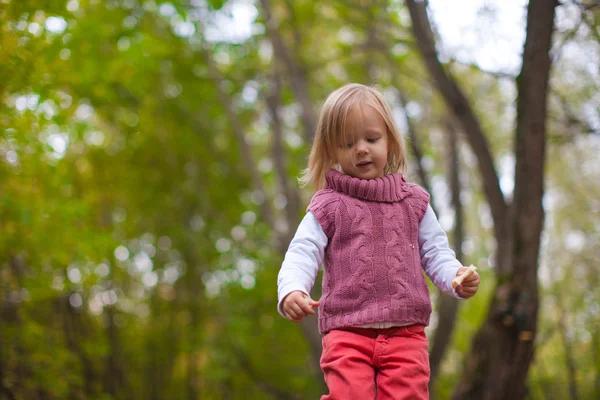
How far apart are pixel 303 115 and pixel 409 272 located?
5267 mm

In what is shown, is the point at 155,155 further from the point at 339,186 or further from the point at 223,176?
the point at 339,186

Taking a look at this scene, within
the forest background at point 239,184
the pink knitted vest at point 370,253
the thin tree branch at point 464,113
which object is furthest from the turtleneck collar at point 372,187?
the thin tree branch at point 464,113

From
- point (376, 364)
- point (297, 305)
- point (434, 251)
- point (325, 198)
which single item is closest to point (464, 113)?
point (434, 251)

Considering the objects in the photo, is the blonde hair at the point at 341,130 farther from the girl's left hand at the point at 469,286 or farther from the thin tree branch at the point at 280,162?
the thin tree branch at the point at 280,162

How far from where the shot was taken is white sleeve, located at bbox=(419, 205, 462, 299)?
2.27 m

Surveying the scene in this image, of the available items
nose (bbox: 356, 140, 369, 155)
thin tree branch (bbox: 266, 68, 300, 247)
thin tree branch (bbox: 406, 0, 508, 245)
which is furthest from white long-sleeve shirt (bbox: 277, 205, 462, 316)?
thin tree branch (bbox: 266, 68, 300, 247)

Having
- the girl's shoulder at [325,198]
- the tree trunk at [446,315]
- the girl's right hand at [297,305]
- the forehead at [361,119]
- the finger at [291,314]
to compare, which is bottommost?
the tree trunk at [446,315]

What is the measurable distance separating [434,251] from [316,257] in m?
0.45

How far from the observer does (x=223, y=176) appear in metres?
11.8

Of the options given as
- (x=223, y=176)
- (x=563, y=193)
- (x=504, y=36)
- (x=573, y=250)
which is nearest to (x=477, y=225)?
(x=563, y=193)

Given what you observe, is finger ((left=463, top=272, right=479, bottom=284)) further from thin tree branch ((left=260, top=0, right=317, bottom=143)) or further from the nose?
thin tree branch ((left=260, top=0, right=317, bottom=143))

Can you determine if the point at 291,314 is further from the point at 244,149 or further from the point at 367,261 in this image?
the point at 244,149

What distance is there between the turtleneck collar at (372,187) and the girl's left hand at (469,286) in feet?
1.19

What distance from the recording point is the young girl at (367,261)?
6.93ft
